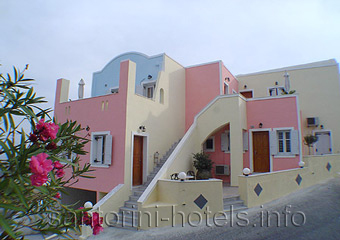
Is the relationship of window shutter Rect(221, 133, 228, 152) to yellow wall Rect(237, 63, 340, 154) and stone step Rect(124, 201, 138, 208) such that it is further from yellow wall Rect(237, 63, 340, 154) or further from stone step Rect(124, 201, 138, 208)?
yellow wall Rect(237, 63, 340, 154)

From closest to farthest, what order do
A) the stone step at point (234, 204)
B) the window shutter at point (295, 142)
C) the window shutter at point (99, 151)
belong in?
the stone step at point (234, 204) → the window shutter at point (99, 151) → the window shutter at point (295, 142)

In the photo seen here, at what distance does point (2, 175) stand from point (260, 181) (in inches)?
357

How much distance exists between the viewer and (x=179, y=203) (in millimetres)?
8016

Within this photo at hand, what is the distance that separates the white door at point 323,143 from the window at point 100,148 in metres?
13.6

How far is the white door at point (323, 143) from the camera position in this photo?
51.6ft

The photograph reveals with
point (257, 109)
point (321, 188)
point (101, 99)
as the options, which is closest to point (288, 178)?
point (321, 188)

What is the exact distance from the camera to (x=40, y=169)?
1927 millimetres

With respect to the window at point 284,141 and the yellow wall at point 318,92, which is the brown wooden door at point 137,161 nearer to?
the window at point 284,141

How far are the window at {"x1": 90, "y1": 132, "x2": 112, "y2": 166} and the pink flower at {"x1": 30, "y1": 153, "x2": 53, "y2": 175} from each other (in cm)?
860

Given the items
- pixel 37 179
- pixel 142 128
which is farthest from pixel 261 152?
pixel 37 179

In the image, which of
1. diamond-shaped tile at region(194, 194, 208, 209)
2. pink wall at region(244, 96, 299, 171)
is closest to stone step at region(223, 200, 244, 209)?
diamond-shaped tile at region(194, 194, 208, 209)

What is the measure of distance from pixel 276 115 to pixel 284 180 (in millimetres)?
3543


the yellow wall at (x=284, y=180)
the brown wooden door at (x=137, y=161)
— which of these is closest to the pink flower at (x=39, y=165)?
the yellow wall at (x=284, y=180)

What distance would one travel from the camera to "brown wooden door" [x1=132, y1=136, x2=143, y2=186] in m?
10.9
